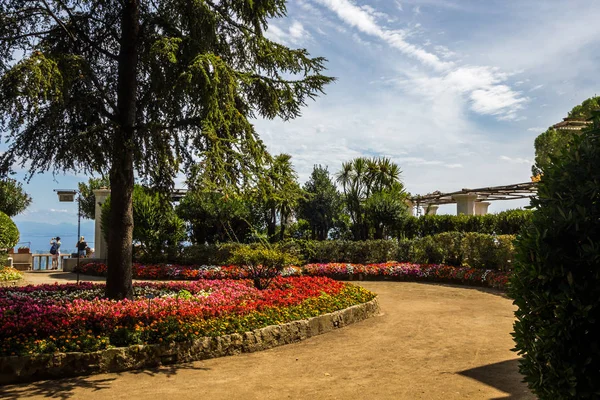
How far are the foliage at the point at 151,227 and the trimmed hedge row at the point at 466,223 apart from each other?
931 centimetres


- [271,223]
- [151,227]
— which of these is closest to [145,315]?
[151,227]

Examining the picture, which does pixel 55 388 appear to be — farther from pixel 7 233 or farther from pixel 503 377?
pixel 7 233

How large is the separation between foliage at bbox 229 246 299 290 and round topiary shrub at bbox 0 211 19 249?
31.0ft

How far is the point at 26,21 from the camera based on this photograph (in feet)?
27.5

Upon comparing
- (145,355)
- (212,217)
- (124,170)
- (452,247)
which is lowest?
(145,355)

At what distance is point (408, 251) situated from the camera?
16.8 metres

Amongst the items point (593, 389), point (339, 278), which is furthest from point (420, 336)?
point (339, 278)

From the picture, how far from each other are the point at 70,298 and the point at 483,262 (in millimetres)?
11190

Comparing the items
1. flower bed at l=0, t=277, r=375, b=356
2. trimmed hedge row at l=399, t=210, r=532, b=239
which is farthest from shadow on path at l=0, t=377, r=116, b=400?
trimmed hedge row at l=399, t=210, r=532, b=239

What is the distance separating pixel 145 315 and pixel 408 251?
11982mm

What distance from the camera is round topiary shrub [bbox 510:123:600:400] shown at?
2762mm

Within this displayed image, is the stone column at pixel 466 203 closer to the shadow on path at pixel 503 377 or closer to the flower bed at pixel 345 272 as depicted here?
the flower bed at pixel 345 272

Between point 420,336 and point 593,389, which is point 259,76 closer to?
point 420,336

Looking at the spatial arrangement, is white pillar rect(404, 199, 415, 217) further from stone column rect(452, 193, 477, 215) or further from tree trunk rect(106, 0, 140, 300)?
tree trunk rect(106, 0, 140, 300)
